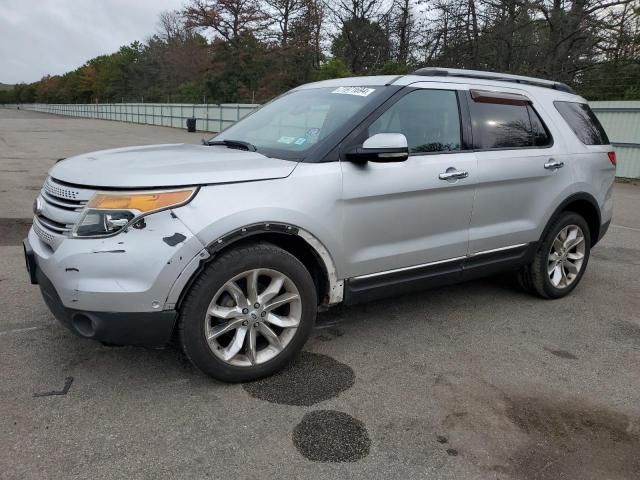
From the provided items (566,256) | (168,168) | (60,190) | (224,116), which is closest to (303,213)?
(168,168)

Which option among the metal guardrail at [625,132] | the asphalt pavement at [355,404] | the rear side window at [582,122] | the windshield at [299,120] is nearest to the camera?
the asphalt pavement at [355,404]

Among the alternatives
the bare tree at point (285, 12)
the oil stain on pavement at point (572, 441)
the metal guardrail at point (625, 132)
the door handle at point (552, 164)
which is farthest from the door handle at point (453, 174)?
the bare tree at point (285, 12)

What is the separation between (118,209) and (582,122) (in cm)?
413

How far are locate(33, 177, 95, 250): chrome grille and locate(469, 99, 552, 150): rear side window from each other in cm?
271

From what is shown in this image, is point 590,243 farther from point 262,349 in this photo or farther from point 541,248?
point 262,349

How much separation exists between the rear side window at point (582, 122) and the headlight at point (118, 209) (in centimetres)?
356

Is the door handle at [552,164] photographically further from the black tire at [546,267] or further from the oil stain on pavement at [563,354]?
the oil stain on pavement at [563,354]

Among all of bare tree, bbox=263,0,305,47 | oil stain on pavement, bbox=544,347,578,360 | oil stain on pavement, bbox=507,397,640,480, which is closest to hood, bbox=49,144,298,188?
oil stain on pavement, bbox=507,397,640,480

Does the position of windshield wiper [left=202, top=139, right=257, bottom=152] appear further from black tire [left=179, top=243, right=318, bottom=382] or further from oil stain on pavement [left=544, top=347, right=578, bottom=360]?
oil stain on pavement [left=544, top=347, right=578, bottom=360]

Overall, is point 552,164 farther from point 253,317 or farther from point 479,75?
point 253,317

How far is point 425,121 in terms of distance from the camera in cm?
372

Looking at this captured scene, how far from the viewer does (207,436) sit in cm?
262

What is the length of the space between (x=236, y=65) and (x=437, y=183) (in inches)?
1532

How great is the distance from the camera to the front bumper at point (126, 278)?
8.68 ft
